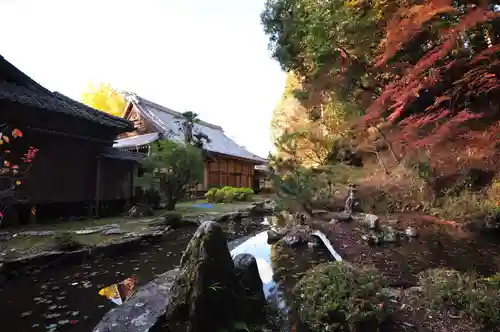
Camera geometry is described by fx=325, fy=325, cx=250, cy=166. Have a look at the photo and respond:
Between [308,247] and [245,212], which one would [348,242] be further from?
[245,212]

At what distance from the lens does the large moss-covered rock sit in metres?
3.11

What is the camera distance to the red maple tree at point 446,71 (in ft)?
14.0

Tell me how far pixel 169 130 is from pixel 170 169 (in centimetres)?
908

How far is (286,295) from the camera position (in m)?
4.61

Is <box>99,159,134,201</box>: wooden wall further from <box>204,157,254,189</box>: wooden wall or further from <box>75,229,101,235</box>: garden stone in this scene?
<box>204,157,254,189</box>: wooden wall

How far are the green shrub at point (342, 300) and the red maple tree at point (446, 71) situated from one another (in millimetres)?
2268

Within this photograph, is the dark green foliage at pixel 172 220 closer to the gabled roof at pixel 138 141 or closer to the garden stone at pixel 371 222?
the garden stone at pixel 371 222

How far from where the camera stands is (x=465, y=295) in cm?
328

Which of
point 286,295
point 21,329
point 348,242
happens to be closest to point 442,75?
point 348,242

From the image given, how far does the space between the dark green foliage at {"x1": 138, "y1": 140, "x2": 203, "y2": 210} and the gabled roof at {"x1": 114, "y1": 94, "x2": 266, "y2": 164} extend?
245 inches

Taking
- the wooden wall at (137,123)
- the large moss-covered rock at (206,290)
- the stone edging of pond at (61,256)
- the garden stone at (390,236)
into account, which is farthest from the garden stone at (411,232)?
the wooden wall at (137,123)

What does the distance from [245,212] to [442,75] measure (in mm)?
10292

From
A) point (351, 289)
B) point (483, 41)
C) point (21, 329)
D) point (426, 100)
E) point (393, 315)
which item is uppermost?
point (483, 41)

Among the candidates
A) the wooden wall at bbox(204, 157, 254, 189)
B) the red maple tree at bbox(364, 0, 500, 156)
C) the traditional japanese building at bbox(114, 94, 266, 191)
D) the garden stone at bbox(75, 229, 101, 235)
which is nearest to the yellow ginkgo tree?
the traditional japanese building at bbox(114, 94, 266, 191)
